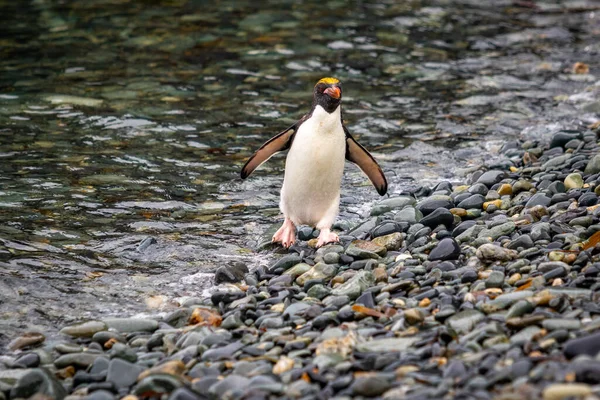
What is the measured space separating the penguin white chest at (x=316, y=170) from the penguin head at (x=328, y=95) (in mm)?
54

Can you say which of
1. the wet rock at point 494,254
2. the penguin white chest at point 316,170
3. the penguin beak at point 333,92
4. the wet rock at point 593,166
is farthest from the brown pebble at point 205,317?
the wet rock at point 593,166

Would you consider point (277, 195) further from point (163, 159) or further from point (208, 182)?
point (163, 159)

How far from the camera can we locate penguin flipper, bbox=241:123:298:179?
23.5 ft

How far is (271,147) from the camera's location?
7234 millimetres

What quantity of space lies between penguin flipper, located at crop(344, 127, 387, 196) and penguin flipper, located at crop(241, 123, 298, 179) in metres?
0.45

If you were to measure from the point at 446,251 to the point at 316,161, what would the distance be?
1.57m

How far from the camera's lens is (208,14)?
1469cm

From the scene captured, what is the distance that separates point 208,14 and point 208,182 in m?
6.64

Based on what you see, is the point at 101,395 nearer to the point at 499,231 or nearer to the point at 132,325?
the point at 132,325

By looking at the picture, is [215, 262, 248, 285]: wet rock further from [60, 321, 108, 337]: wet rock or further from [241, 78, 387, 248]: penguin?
[60, 321, 108, 337]: wet rock

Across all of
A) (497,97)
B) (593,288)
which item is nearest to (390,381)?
(593,288)

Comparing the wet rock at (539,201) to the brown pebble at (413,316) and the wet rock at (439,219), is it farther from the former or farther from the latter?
the brown pebble at (413,316)

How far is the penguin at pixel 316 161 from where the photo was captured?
6.93 metres

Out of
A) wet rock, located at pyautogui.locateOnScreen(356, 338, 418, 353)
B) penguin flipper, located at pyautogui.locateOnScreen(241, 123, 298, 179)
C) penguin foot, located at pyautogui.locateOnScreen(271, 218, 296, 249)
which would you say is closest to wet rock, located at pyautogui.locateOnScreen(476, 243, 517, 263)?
wet rock, located at pyautogui.locateOnScreen(356, 338, 418, 353)
